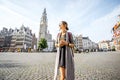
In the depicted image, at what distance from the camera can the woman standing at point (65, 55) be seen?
123 inches

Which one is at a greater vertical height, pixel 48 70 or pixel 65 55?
pixel 65 55

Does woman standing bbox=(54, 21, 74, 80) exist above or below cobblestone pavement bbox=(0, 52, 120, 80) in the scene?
above

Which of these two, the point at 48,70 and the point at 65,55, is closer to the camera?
the point at 65,55

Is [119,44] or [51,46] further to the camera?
[51,46]

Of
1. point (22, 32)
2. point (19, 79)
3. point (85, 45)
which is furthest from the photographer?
point (85, 45)

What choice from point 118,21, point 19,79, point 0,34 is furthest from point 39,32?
point 19,79

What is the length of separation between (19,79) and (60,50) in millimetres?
2294

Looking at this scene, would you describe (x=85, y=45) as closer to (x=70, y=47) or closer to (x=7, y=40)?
(x=7, y=40)

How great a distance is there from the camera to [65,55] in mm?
3197

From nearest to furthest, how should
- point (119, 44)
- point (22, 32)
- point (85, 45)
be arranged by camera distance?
point (119, 44)
point (22, 32)
point (85, 45)

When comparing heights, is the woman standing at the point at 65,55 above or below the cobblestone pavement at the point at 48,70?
above

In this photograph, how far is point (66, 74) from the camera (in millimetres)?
3094

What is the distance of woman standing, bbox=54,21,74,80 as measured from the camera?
3123mm

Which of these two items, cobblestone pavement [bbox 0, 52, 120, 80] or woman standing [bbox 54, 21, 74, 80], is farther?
cobblestone pavement [bbox 0, 52, 120, 80]
